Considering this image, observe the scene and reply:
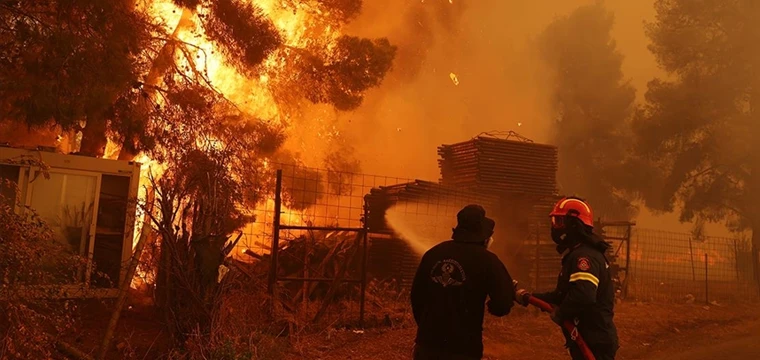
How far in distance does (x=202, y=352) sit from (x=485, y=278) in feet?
12.9

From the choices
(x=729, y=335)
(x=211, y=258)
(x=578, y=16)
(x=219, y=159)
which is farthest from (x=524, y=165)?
(x=578, y=16)

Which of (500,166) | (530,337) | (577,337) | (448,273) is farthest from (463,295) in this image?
(500,166)

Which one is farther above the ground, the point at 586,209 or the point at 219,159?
the point at 219,159

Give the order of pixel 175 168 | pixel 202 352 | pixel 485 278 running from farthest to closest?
pixel 175 168
pixel 202 352
pixel 485 278

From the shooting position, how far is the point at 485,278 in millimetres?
4449

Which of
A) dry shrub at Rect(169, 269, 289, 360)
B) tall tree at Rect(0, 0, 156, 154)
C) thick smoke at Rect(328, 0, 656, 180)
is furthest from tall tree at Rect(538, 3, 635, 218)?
tall tree at Rect(0, 0, 156, 154)

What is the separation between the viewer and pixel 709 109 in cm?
2450

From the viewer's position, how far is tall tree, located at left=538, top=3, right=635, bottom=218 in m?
36.5

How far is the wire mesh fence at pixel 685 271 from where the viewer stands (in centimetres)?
1816

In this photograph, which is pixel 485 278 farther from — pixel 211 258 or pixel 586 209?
pixel 211 258

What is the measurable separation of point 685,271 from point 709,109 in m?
8.08

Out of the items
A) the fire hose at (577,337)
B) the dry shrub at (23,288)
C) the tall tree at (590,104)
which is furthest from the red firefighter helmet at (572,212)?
the tall tree at (590,104)

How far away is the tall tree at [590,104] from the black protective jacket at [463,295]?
31.9 metres

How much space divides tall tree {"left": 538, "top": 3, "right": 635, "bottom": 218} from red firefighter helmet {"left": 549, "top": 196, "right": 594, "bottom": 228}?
3063 cm
